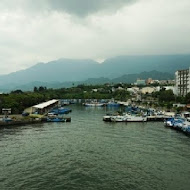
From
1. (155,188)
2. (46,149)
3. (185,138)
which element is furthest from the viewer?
(185,138)

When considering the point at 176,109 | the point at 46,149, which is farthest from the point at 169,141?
the point at 176,109

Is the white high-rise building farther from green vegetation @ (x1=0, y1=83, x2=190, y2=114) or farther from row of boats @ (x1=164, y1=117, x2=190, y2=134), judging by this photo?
row of boats @ (x1=164, y1=117, x2=190, y2=134)

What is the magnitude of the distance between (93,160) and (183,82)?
5095cm

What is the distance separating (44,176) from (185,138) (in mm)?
16415

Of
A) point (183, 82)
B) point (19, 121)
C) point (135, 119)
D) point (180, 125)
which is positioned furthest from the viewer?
point (183, 82)

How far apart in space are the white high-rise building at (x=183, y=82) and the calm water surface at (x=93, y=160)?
119 feet

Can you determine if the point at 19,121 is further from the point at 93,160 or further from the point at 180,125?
the point at 180,125

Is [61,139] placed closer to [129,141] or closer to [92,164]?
[129,141]

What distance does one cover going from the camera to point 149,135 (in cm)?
2784

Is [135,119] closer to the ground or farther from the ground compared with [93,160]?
farther from the ground

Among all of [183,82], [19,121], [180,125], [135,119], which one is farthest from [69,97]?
[180,125]

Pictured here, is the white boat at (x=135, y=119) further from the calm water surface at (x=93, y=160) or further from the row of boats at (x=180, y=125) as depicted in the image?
the calm water surface at (x=93, y=160)

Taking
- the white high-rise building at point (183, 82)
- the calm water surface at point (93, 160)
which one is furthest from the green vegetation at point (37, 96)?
the white high-rise building at point (183, 82)

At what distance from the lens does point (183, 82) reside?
64.1 meters
